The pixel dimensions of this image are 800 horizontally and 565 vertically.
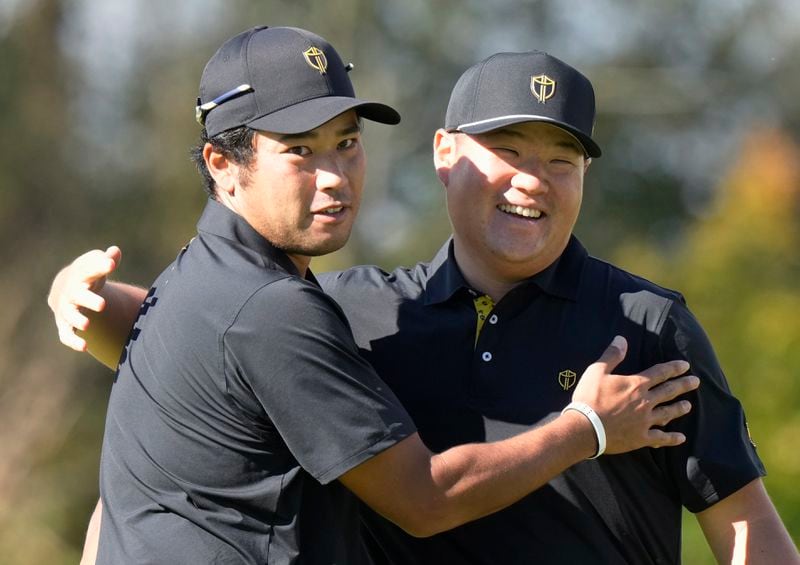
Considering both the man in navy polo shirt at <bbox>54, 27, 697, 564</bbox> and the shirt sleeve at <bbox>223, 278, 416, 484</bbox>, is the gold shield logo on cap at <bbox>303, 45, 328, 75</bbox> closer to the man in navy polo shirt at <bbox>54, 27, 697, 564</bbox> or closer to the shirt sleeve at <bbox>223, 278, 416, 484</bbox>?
the man in navy polo shirt at <bbox>54, 27, 697, 564</bbox>

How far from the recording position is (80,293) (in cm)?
424

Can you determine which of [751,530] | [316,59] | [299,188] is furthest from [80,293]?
[751,530]

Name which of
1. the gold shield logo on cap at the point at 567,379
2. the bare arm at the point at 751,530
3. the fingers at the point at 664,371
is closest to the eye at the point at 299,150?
the gold shield logo on cap at the point at 567,379

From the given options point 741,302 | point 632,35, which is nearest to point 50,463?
point 741,302

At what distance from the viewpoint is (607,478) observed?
4.28 meters

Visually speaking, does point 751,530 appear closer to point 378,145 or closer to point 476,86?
point 476,86

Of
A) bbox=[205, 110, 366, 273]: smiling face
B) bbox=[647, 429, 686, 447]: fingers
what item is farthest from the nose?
bbox=[647, 429, 686, 447]: fingers

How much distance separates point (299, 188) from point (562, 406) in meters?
1.02

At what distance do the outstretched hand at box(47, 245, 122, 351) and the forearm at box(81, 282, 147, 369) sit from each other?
0.11m

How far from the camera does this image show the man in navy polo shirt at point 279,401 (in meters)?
3.76

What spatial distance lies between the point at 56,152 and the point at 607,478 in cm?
1956

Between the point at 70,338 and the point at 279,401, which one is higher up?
the point at 70,338

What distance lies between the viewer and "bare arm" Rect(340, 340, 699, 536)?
3799 millimetres

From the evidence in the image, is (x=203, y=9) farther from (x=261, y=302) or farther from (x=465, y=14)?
(x=261, y=302)
